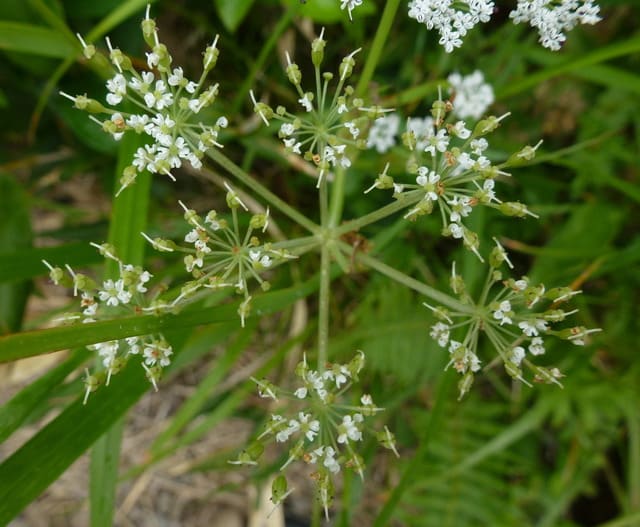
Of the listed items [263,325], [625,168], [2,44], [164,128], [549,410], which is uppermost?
[625,168]

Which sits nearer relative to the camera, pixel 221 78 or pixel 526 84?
pixel 526 84

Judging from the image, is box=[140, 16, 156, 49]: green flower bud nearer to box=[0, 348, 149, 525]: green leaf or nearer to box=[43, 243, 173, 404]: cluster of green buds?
box=[43, 243, 173, 404]: cluster of green buds

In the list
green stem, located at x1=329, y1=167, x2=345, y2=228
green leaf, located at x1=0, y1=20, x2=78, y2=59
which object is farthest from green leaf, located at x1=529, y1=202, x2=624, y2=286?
green leaf, located at x1=0, y1=20, x2=78, y2=59

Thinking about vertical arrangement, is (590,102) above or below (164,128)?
above

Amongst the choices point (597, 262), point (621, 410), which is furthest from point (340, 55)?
point (621, 410)

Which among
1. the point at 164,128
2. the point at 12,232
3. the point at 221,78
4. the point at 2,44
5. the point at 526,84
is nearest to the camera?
the point at 164,128

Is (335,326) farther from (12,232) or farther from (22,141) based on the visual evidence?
(22,141)

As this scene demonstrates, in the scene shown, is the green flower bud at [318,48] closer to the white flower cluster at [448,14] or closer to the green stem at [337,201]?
the white flower cluster at [448,14]

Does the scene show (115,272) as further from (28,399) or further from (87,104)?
(87,104)
